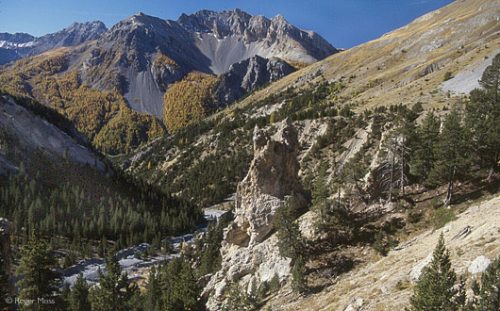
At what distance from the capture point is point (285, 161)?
51.6 metres

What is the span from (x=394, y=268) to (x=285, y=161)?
23137 millimetres

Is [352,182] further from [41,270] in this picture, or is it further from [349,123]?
[349,123]

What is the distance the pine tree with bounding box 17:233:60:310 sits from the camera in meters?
30.2

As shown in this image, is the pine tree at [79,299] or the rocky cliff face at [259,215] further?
the rocky cliff face at [259,215]

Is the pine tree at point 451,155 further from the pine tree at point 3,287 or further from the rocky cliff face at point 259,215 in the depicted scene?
the pine tree at point 3,287

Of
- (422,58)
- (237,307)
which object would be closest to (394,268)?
(237,307)

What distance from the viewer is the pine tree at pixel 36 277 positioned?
30156mm

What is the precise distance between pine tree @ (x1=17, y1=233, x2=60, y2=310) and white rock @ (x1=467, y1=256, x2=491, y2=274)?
1144 inches

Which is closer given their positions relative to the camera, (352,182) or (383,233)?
(383,233)

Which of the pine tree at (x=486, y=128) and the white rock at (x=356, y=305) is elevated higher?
the pine tree at (x=486, y=128)

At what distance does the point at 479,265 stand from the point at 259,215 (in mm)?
27417

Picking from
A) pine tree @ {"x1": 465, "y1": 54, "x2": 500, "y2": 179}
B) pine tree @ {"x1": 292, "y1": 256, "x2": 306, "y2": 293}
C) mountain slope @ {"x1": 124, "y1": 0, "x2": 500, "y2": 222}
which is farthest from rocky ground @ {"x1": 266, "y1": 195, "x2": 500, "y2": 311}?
mountain slope @ {"x1": 124, "y1": 0, "x2": 500, "y2": 222}

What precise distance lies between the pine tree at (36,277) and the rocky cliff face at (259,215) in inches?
720

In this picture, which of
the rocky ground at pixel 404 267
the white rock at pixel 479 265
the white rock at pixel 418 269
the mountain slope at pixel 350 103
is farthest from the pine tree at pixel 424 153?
the mountain slope at pixel 350 103
